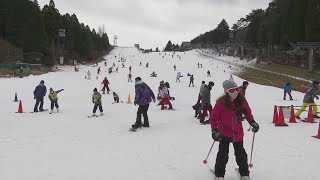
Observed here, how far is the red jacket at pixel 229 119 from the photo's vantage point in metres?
6.64

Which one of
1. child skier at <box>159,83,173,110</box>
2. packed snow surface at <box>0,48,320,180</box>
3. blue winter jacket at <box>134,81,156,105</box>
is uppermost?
blue winter jacket at <box>134,81,156,105</box>

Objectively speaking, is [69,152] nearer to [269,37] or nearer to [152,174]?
[152,174]

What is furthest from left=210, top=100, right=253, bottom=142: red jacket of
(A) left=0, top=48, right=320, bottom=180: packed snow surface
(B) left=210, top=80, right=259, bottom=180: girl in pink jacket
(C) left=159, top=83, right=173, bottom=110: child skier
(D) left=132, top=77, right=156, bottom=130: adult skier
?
(C) left=159, top=83, right=173, bottom=110: child skier

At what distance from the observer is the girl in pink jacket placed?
6547mm

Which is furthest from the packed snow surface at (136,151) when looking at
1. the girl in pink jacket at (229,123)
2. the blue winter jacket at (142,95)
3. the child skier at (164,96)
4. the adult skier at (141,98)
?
the child skier at (164,96)

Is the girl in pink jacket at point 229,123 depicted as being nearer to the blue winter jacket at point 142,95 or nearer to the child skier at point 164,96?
the blue winter jacket at point 142,95

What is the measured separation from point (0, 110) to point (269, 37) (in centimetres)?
8089

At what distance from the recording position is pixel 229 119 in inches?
263

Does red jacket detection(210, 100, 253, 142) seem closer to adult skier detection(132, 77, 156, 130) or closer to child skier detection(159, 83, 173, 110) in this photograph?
adult skier detection(132, 77, 156, 130)

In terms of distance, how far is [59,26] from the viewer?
9050 centimetres

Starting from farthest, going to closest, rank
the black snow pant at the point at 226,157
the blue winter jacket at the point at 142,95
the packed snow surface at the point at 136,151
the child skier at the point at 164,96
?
1. the child skier at the point at 164,96
2. the blue winter jacket at the point at 142,95
3. the packed snow surface at the point at 136,151
4. the black snow pant at the point at 226,157

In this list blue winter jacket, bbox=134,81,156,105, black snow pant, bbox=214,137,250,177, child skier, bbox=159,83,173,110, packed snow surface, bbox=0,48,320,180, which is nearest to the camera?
black snow pant, bbox=214,137,250,177

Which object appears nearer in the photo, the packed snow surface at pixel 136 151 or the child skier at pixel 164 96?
the packed snow surface at pixel 136 151

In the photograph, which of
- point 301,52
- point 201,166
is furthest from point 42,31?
point 201,166
